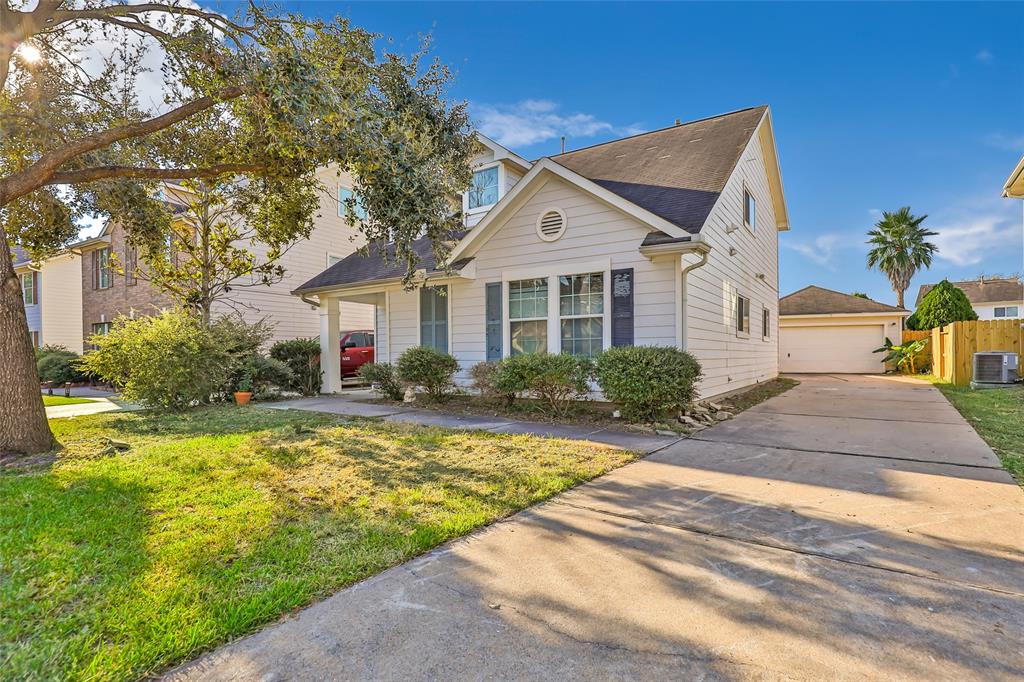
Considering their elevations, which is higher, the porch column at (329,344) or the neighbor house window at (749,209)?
the neighbor house window at (749,209)

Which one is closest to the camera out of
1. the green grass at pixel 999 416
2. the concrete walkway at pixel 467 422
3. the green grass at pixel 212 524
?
the green grass at pixel 212 524

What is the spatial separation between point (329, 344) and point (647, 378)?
8954 mm

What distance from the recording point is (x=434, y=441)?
6.29m

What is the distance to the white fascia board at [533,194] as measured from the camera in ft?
25.5

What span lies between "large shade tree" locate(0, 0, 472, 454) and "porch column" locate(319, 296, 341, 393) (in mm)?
4346

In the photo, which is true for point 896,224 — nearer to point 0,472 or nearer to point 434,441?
point 434,441

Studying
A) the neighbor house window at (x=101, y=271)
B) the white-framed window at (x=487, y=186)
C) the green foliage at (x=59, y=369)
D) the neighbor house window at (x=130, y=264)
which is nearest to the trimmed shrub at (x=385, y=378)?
the white-framed window at (x=487, y=186)

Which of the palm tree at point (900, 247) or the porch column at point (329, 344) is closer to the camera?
the porch column at point (329, 344)

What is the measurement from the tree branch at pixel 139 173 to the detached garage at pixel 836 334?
69.8 feet

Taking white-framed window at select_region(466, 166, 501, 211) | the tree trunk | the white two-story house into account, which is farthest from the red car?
the tree trunk

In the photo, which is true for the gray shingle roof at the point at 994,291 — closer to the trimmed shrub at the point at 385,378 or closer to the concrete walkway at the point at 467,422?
the concrete walkway at the point at 467,422

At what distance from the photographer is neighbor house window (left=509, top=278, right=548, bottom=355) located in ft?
30.4

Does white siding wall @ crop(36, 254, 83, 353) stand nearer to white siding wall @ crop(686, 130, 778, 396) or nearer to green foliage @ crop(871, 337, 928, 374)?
white siding wall @ crop(686, 130, 778, 396)

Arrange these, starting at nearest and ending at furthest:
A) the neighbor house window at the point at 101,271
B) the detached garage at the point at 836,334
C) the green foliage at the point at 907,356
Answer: the neighbor house window at the point at 101,271
the green foliage at the point at 907,356
the detached garage at the point at 836,334
